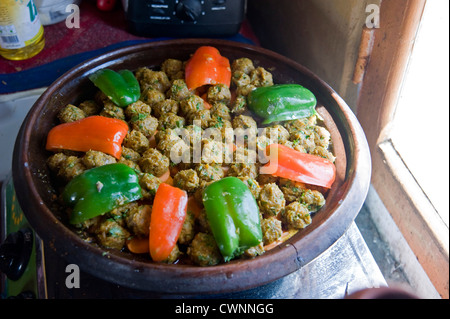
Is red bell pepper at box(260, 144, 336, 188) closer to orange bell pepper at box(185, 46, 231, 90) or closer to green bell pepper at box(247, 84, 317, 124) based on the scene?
green bell pepper at box(247, 84, 317, 124)

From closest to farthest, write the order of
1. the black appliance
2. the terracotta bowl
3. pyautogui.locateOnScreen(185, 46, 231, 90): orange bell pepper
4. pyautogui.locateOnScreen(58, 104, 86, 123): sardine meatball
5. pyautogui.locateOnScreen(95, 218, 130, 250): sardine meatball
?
1. the terracotta bowl
2. pyautogui.locateOnScreen(95, 218, 130, 250): sardine meatball
3. pyautogui.locateOnScreen(58, 104, 86, 123): sardine meatball
4. pyautogui.locateOnScreen(185, 46, 231, 90): orange bell pepper
5. the black appliance

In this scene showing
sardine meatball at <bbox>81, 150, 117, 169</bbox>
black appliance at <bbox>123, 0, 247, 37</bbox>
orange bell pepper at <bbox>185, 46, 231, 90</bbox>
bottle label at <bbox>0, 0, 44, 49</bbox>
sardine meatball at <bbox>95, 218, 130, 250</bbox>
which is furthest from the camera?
black appliance at <bbox>123, 0, 247, 37</bbox>

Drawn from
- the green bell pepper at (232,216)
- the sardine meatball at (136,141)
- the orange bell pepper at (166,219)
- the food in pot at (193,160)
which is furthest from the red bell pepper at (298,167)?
the sardine meatball at (136,141)

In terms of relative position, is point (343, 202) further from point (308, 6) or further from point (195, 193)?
point (308, 6)

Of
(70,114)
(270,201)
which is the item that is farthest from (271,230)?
(70,114)

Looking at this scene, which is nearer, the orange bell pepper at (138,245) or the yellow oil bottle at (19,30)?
the orange bell pepper at (138,245)

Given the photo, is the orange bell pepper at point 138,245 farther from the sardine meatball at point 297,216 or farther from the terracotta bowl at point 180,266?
the sardine meatball at point 297,216

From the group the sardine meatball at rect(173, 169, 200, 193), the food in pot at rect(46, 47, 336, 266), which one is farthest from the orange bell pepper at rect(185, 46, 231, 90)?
the sardine meatball at rect(173, 169, 200, 193)

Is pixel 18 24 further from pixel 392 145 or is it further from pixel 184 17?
pixel 392 145
